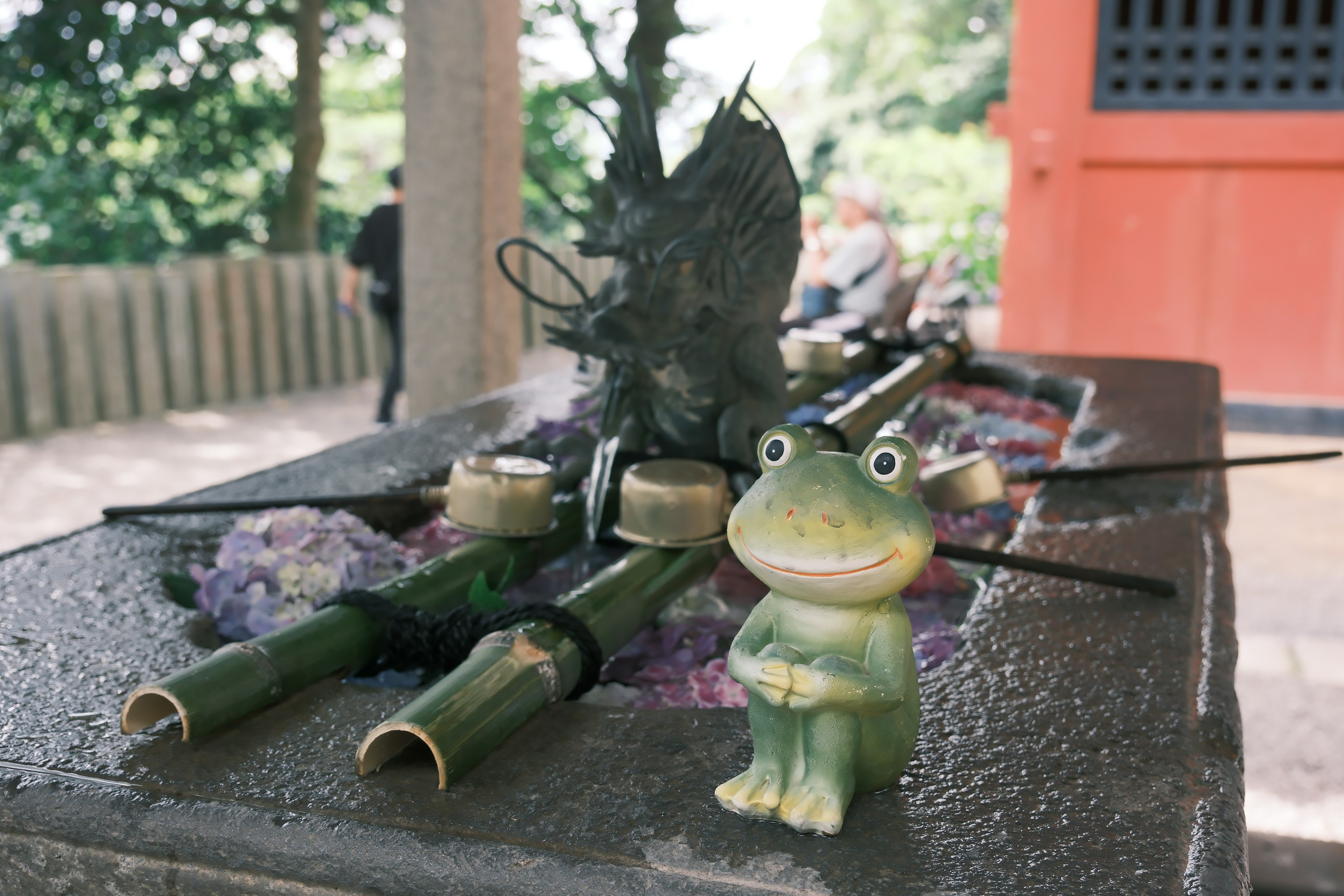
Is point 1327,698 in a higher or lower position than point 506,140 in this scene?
lower

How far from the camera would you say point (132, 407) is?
22.8ft

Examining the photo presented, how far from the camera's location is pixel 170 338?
7117 millimetres

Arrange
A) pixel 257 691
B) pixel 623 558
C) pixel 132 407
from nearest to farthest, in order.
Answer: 1. pixel 257 691
2. pixel 623 558
3. pixel 132 407

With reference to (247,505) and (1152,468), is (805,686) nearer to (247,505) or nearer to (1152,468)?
(247,505)

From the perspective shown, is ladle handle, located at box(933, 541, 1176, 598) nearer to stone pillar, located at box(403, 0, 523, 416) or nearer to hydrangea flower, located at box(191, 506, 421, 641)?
hydrangea flower, located at box(191, 506, 421, 641)

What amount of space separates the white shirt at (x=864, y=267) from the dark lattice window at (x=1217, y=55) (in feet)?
4.36

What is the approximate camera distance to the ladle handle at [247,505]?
5.92ft

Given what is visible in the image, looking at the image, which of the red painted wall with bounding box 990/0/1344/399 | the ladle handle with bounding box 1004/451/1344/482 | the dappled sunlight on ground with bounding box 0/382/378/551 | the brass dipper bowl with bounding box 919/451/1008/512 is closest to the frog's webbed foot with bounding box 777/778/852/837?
the brass dipper bowl with bounding box 919/451/1008/512

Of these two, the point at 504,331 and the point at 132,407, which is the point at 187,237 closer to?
the point at 132,407

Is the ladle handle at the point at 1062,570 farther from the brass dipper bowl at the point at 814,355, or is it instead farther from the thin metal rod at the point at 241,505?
the brass dipper bowl at the point at 814,355

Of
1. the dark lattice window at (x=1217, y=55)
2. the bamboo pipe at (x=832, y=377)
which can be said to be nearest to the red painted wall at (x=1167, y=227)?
the dark lattice window at (x=1217, y=55)

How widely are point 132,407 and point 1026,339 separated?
212 inches

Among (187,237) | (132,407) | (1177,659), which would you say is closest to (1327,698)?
(1177,659)

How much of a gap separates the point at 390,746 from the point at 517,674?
0.16m
